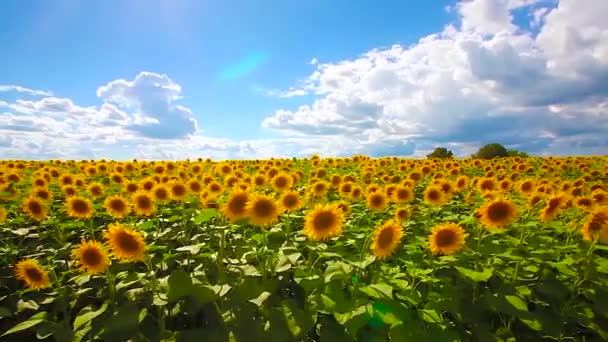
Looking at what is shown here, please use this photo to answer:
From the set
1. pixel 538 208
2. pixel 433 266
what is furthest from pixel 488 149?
pixel 433 266

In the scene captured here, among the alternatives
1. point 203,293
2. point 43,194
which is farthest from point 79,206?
point 203,293

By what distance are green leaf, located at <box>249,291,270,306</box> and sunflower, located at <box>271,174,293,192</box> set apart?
3.66 metres

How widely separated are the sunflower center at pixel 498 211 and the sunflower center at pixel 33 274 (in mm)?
5337

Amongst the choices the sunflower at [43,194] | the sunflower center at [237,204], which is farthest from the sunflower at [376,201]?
the sunflower at [43,194]

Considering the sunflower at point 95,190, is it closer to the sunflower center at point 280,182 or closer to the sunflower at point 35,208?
the sunflower at point 35,208

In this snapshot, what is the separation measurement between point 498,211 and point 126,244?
4.37 metres

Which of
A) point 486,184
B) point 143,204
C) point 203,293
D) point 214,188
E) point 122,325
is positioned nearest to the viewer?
point 122,325

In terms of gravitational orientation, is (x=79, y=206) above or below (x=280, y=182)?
below

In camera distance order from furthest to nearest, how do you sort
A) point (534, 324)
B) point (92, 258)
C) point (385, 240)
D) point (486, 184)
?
point (486, 184) < point (385, 240) < point (92, 258) < point (534, 324)

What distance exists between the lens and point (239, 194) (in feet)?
17.4

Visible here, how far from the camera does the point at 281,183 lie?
7789 mm

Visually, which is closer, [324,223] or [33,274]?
[33,274]

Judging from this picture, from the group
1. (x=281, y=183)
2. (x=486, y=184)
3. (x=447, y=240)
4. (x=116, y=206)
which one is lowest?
(x=447, y=240)

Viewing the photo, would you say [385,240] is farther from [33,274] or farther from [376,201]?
[33,274]
